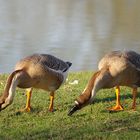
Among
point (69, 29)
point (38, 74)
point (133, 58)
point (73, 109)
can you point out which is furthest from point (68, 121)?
point (69, 29)

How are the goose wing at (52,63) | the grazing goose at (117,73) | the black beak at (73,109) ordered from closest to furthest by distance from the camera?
1. the black beak at (73,109)
2. the grazing goose at (117,73)
3. the goose wing at (52,63)

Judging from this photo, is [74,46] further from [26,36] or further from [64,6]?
[64,6]

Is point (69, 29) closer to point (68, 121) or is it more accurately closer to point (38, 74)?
point (38, 74)

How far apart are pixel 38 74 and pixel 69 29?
1516cm

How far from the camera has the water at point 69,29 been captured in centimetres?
1778

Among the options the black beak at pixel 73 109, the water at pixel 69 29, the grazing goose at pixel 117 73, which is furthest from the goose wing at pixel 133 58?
the water at pixel 69 29

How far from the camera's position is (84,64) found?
637 inches

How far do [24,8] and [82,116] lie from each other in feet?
73.2

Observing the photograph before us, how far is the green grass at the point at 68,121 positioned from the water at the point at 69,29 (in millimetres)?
6166

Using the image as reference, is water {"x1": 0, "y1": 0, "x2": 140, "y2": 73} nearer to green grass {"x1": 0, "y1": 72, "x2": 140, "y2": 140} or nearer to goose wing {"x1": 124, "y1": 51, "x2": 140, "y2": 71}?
green grass {"x1": 0, "y1": 72, "x2": 140, "y2": 140}

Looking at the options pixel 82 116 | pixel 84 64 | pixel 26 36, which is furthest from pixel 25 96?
pixel 26 36

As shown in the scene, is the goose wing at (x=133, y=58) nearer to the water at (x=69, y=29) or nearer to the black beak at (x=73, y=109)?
the black beak at (x=73, y=109)

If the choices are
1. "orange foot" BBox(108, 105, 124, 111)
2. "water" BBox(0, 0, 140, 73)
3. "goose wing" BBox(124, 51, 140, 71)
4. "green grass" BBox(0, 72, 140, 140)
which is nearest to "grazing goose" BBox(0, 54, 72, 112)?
"green grass" BBox(0, 72, 140, 140)

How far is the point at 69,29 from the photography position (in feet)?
76.5
